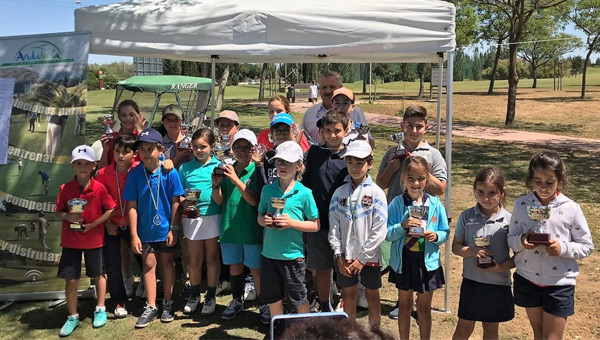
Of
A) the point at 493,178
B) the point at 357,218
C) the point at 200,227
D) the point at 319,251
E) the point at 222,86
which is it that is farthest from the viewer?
the point at 222,86

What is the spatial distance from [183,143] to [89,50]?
120 centimetres

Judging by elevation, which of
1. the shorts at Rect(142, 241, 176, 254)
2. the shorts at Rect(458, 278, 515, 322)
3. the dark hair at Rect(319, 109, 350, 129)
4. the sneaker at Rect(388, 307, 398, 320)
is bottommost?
the sneaker at Rect(388, 307, 398, 320)

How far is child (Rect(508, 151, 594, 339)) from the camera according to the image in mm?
2758

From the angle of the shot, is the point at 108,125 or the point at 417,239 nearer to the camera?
the point at 417,239

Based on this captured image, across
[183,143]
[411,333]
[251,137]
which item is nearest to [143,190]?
[183,143]

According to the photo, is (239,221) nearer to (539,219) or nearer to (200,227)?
(200,227)

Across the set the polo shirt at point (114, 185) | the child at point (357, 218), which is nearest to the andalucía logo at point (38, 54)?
the polo shirt at point (114, 185)

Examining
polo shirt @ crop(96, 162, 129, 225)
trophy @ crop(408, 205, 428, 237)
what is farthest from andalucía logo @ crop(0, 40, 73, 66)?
trophy @ crop(408, 205, 428, 237)

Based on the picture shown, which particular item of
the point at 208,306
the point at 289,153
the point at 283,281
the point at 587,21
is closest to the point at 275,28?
the point at 289,153

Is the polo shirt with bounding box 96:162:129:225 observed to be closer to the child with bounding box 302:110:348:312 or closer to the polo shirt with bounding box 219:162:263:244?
the polo shirt with bounding box 219:162:263:244

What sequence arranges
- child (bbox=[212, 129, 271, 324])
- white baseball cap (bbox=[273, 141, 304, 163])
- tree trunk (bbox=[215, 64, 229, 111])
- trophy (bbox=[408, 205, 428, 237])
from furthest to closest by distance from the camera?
tree trunk (bbox=[215, 64, 229, 111]) → child (bbox=[212, 129, 271, 324]) → white baseball cap (bbox=[273, 141, 304, 163]) → trophy (bbox=[408, 205, 428, 237])

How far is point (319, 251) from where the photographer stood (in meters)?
3.57

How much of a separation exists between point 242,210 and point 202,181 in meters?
0.43

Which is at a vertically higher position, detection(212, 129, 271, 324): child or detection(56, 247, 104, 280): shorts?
detection(212, 129, 271, 324): child
